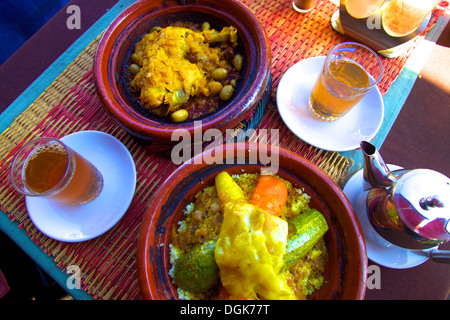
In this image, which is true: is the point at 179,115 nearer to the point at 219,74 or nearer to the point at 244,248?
the point at 219,74

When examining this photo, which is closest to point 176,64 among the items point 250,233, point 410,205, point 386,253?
point 250,233


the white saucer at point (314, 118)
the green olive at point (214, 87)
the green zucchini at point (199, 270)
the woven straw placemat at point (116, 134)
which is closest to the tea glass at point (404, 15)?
the woven straw placemat at point (116, 134)

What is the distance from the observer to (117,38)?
4.58ft

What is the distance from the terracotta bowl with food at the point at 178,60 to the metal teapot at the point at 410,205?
61cm

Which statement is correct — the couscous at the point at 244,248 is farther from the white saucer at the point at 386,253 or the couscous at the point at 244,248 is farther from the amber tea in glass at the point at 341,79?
the amber tea in glass at the point at 341,79

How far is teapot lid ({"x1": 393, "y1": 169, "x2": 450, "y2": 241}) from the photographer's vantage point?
943mm

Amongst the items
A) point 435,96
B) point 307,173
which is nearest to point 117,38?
point 307,173

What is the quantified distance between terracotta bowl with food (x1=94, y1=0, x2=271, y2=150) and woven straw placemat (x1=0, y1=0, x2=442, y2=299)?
24 centimetres

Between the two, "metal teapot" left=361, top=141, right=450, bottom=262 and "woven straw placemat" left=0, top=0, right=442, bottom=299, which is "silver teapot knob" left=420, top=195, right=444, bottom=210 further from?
"woven straw placemat" left=0, top=0, right=442, bottom=299

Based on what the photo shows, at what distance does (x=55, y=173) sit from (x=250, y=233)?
937 millimetres

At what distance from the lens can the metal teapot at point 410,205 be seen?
95cm

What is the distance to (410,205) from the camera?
0.98m
